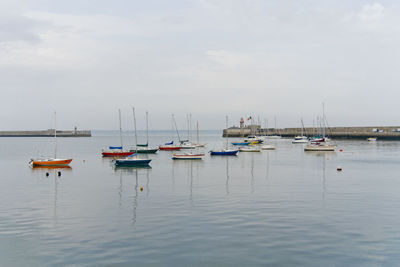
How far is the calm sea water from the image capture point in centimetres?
1730

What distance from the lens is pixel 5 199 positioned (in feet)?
104

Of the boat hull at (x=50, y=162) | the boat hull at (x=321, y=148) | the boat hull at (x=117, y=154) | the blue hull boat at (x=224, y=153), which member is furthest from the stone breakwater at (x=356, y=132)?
the boat hull at (x=50, y=162)

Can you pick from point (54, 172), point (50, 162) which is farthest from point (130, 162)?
point (50, 162)

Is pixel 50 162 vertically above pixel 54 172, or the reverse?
pixel 50 162

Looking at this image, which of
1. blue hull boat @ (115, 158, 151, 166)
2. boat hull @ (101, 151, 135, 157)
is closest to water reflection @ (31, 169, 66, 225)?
blue hull boat @ (115, 158, 151, 166)

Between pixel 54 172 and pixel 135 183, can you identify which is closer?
pixel 135 183

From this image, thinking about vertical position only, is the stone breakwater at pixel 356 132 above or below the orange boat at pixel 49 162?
above

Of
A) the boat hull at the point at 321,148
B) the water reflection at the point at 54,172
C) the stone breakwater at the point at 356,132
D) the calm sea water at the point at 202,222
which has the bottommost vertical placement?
the calm sea water at the point at 202,222

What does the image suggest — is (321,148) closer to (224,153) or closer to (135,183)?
(224,153)

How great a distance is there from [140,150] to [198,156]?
22327mm

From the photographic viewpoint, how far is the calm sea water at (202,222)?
1730cm

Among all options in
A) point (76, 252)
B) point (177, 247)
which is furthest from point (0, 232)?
point (177, 247)

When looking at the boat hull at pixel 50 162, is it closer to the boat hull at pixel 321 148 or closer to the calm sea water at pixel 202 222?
the calm sea water at pixel 202 222

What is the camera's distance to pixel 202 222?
23.1 meters
